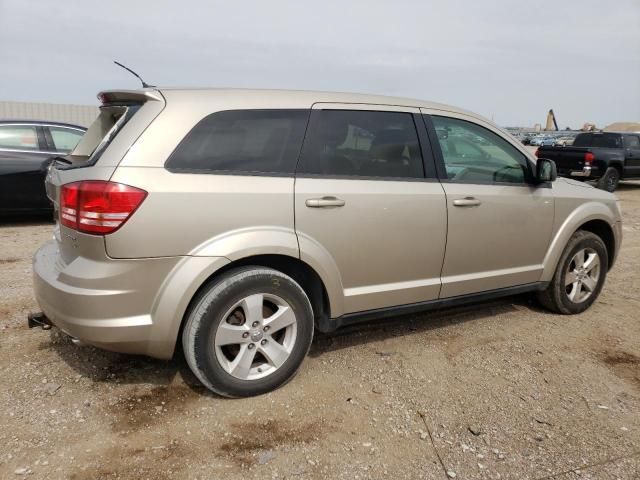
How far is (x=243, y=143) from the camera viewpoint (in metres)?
2.88

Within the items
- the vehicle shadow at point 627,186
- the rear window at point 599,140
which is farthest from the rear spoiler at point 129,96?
Answer: the vehicle shadow at point 627,186

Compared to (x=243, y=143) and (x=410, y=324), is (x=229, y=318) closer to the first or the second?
(x=243, y=143)

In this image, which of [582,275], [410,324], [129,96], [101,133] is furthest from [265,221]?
[582,275]

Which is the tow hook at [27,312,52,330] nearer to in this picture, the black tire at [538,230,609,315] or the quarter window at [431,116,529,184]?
the quarter window at [431,116,529,184]

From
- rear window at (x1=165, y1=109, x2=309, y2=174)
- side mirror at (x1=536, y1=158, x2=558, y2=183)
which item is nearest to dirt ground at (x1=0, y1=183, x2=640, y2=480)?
side mirror at (x1=536, y1=158, x2=558, y2=183)

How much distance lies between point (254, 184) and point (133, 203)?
2.10 feet

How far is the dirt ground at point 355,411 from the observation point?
243 centimetres

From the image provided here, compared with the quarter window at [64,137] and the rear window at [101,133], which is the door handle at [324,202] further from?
the quarter window at [64,137]

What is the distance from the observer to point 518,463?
98.3 inches

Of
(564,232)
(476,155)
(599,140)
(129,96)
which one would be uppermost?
(129,96)

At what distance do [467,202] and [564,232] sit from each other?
1157mm

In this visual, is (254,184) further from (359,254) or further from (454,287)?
(454,287)

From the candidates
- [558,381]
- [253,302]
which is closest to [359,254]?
[253,302]

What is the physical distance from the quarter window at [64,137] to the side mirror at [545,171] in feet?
21.4
